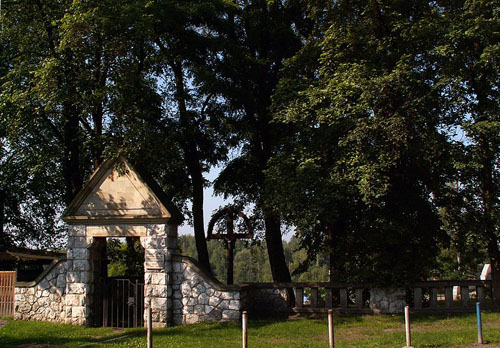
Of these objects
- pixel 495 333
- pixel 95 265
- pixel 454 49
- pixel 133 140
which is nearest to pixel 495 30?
pixel 454 49

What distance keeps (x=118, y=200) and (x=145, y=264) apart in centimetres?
212

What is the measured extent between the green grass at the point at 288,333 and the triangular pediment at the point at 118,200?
10.7ft

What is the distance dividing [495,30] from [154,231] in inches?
470

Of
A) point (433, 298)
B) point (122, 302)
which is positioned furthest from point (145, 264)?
point (433, 298)

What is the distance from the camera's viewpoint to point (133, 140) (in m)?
16.3

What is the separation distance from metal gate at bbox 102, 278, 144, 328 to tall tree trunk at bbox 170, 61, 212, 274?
427 centimetres

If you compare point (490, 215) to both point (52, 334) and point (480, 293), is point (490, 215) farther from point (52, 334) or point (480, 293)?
point (52, 334)

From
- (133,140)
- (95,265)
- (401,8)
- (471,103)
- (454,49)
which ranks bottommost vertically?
(95,265)

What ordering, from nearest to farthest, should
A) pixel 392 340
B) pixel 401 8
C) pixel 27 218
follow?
pixel 392 340, pixel 401 8, pixel 27 218

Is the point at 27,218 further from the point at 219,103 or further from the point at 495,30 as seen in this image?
the point at 495,30

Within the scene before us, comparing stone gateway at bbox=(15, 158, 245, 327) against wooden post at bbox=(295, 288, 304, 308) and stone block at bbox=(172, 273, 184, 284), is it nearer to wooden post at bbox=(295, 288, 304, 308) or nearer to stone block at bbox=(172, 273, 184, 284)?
stone block at bbox=(172, 273, 184, 284)

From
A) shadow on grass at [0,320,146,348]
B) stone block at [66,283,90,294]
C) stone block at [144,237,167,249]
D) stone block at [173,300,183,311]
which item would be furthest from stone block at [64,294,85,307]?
stone block at [173,300,183,311]

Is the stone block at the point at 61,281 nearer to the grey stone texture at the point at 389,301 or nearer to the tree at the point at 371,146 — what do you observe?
the tree at the point at 371,146

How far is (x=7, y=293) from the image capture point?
17.4 metres
